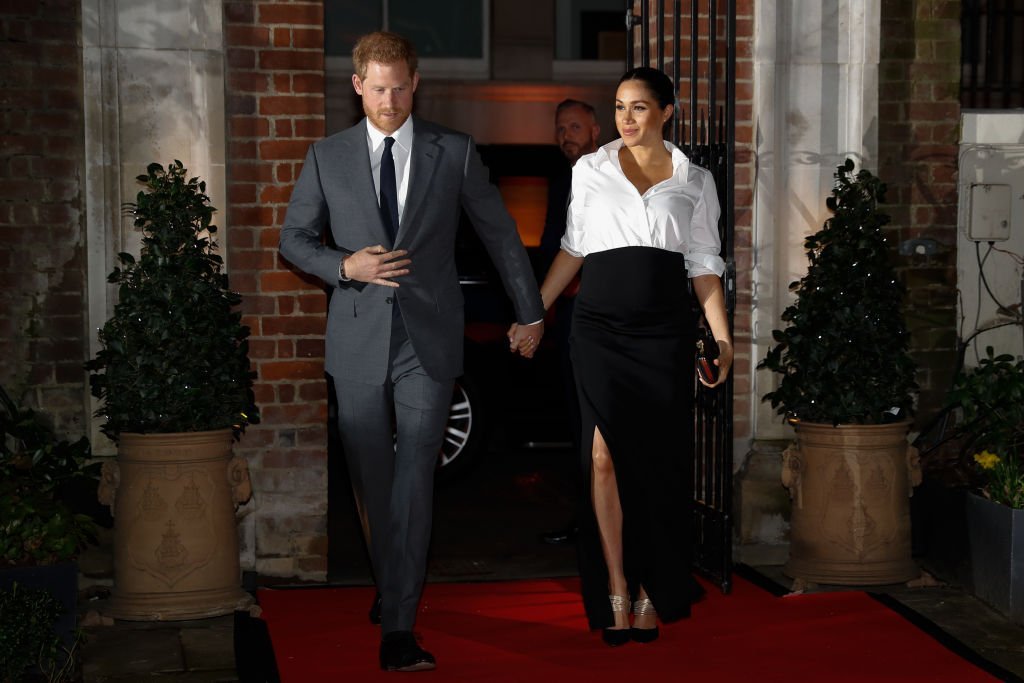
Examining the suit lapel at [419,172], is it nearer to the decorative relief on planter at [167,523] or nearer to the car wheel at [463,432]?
the decorative relief on planter at [167,523]

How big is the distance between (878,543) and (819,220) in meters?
1.38

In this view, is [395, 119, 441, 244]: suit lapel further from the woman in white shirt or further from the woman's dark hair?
the woman's dark hair

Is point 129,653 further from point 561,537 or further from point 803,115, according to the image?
point 803,115

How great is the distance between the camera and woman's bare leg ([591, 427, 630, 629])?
4832mm

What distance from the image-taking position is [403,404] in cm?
455

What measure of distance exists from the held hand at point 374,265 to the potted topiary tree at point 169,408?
3.52 feet

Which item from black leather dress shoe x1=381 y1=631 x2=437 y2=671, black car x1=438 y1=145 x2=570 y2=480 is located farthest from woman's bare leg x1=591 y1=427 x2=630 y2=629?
black car x1=438 y1=145 x2=570 y2=480

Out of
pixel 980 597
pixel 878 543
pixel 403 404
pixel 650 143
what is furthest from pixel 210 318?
pixel 980 597

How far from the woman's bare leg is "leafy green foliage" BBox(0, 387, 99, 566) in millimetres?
1695

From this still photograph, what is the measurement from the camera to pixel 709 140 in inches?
220

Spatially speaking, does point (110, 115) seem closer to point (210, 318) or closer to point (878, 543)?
point (210, 318)

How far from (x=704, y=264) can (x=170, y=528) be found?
207 centimetres

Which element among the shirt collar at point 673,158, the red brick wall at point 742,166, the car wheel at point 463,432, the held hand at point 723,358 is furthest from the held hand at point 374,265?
the car wheel at point 463,432

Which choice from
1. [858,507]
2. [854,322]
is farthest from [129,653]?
[854,322]
